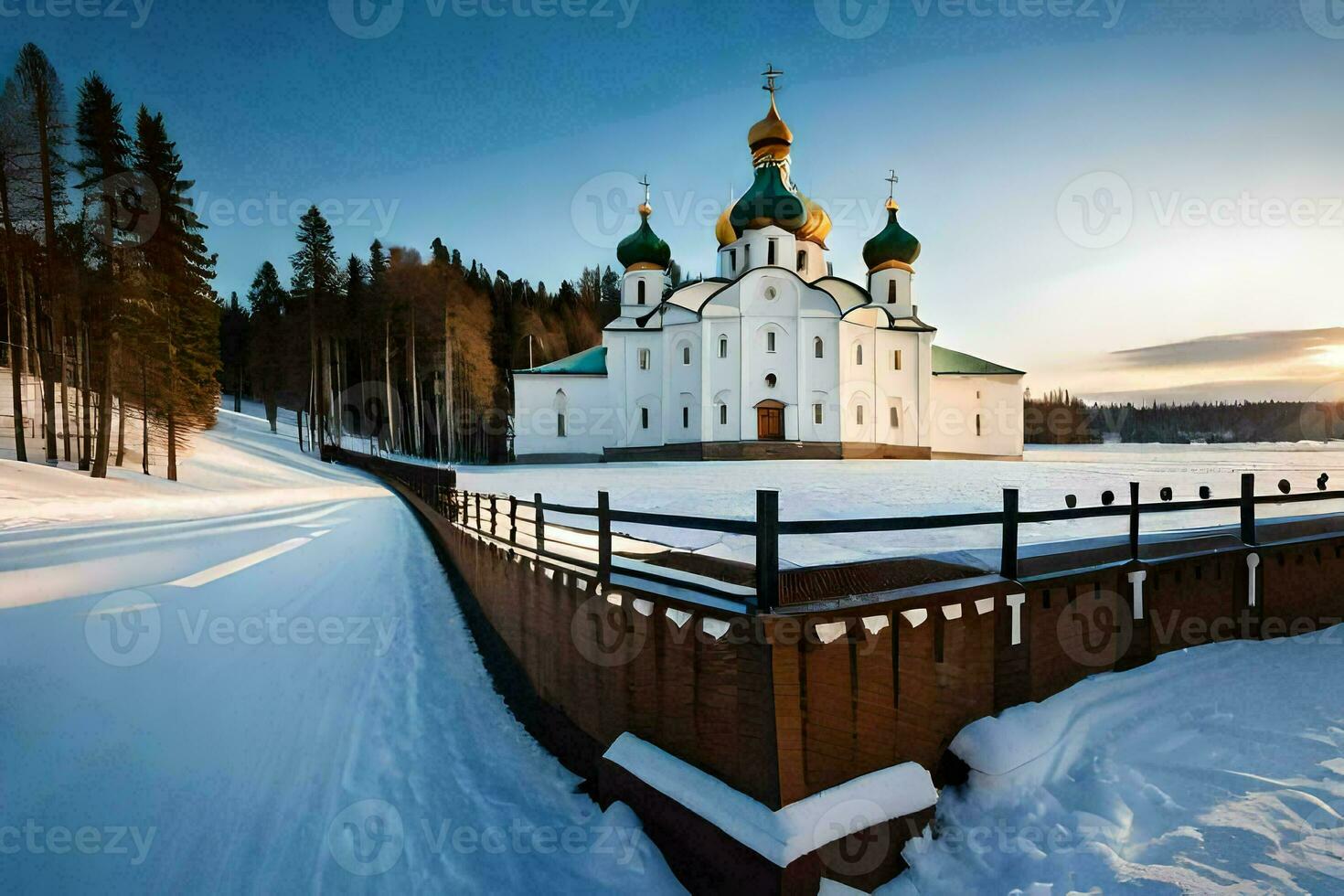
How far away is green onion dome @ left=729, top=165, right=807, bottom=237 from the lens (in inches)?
1390

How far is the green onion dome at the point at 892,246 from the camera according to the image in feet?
127

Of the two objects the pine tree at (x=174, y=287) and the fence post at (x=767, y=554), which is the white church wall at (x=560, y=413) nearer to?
the pine tree at (x=174, y=287)

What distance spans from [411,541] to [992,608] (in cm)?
1216

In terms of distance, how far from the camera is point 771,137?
119ft

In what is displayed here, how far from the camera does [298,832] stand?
3.45 meters

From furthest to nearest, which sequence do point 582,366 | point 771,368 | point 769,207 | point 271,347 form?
point 271,347 → point 582,366 → point 769,207 → point 771,368

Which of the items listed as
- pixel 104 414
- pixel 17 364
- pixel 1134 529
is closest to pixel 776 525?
pixel 1134 529

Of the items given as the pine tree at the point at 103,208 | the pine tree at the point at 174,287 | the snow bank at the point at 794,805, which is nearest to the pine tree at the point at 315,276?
the pine tree at the point at 174,287

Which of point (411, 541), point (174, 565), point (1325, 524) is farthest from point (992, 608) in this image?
point (411, 541)

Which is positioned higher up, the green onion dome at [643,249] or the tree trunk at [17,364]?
the green onion dome at [643,249]

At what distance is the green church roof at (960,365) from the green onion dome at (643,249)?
65.6 feet

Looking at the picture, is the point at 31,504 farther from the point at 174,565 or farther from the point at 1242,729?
the point at 1242,729

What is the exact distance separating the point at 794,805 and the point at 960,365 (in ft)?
141

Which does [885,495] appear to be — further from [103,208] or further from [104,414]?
[103,208]
